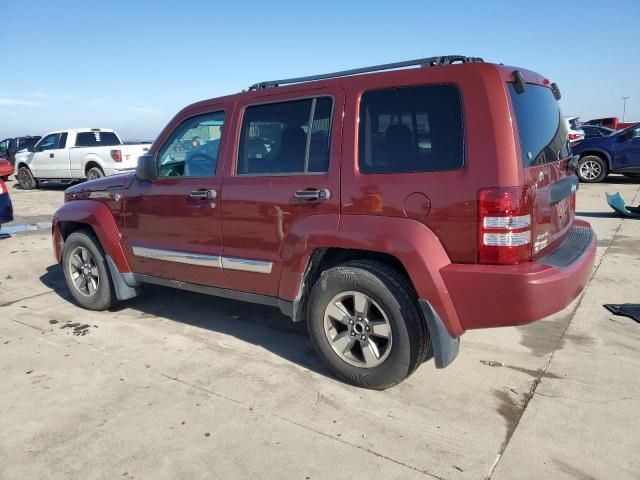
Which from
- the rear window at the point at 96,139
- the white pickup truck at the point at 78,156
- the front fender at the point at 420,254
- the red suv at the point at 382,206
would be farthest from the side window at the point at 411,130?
the rear window at the point at 96,139

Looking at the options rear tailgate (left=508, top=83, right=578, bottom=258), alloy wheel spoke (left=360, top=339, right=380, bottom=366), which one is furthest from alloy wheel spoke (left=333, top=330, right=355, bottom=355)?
rear tailgate (left=508, top=83, right=578, bottom=258)

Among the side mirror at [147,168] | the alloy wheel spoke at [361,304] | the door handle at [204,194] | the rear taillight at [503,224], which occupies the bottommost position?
the alloy wheel spoke at [361,304]

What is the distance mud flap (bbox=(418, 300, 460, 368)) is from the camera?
2.87 metres

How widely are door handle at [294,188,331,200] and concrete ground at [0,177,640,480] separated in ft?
4.02

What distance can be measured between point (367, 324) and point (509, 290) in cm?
90

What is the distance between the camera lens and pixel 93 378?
3523mm

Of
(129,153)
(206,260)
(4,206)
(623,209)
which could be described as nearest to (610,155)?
(623,209)

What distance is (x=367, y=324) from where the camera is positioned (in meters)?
3.19

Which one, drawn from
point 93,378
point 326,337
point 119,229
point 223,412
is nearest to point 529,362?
point 326,337

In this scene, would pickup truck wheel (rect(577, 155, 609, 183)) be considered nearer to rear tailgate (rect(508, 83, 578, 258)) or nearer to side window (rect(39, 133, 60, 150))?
rear tailgate (rect(508, 83, 578, 258))

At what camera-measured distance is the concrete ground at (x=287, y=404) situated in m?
2.56

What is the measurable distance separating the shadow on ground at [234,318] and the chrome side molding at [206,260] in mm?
694

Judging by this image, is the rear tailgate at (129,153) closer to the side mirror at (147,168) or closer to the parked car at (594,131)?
the side mirror at (147,168)

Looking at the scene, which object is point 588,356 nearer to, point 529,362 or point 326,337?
point 529,362
